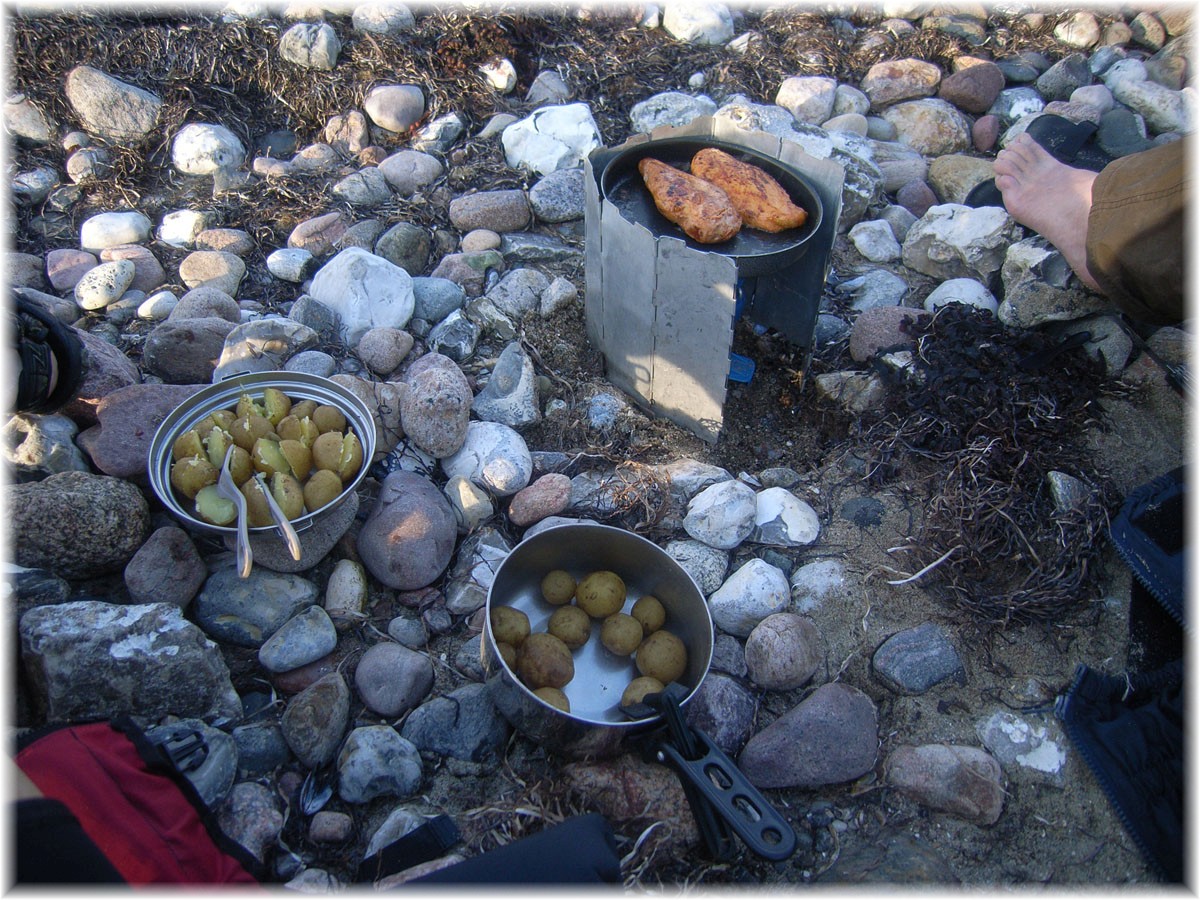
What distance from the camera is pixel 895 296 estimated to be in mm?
3639

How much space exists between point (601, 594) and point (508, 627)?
33 centimetres

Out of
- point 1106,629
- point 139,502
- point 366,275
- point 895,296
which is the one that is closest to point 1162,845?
point 1106,629

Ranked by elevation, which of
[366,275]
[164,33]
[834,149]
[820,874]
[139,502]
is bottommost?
[820,874]

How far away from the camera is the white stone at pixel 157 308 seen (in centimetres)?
343

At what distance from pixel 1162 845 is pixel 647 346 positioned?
2212 millimetres

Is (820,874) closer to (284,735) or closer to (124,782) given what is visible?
(284,735)

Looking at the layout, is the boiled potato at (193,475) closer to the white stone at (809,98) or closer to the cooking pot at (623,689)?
the cooking pot at (623,689)

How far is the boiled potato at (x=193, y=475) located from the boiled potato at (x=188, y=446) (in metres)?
0.04

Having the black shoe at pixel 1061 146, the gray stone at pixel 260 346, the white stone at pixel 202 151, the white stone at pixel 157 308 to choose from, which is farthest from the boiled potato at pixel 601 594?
the white stone at pixel 202 151

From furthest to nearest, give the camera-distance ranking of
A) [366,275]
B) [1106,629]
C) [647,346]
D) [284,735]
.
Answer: [366,275] → [647,346] → [1106,629] → [284,735]

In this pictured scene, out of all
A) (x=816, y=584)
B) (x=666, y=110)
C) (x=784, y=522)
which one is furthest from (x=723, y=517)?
(x=666, y=110)

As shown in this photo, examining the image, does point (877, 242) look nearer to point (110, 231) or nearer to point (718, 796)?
point (718, 796)

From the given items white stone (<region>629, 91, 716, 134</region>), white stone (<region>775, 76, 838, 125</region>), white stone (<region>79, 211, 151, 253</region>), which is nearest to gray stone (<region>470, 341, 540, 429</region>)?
white stone (<region>629, 91, 716, 134</region>)

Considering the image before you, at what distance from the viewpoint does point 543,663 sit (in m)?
2.24
